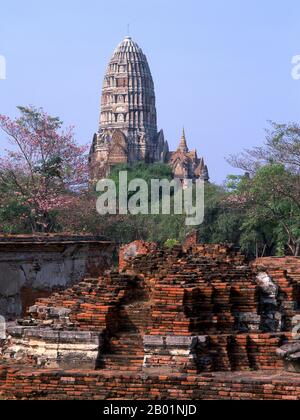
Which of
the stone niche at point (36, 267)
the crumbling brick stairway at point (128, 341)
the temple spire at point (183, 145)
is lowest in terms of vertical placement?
the crumbling brick stairway at point (128, 341)

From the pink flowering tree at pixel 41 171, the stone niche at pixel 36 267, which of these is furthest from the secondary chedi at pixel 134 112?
the stone niche at pixel 36 267

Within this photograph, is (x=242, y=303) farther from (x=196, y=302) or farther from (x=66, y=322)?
(x=66, y=322)

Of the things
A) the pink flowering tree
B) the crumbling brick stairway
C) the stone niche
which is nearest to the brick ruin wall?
the crumbling brick stairway

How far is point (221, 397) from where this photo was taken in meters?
10.1

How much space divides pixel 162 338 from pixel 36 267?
7998 mm

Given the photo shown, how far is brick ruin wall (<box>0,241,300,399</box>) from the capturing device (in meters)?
10.4

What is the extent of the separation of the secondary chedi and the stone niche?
6636cm

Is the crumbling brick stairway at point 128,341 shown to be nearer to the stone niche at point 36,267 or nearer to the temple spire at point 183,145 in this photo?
the stone niche at point 36,267

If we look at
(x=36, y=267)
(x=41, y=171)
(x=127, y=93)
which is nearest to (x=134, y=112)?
Answer: (x=127, y=93)

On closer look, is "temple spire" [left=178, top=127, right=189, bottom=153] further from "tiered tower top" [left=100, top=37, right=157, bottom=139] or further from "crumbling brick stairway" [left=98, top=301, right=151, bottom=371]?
"crumbling brick stairway" [left=98, top=301, right=151, bottom=371]

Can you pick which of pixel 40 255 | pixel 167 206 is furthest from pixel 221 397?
pixel 167 206

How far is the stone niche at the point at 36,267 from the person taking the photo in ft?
59.7

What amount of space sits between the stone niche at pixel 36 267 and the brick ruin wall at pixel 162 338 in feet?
19.0

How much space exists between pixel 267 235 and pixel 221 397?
2733cm
